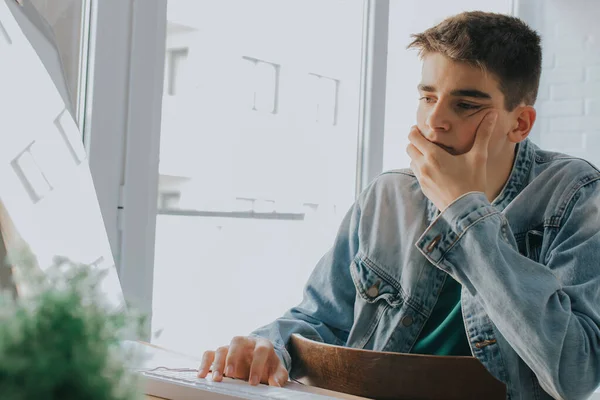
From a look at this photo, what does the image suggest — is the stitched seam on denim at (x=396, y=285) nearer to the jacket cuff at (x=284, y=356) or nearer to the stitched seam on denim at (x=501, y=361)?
the stitched seam on denim at (x=501, y=361)

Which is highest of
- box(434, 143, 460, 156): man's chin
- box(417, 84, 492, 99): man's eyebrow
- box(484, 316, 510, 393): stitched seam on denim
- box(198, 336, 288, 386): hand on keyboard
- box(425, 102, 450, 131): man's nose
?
box(417, 84, 492, 99): man's eyebrow

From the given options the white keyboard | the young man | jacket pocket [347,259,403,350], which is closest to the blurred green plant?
the white keyboard

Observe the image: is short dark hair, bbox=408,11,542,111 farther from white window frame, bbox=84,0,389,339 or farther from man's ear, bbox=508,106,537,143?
white window frame, bbox=84,0,389,339

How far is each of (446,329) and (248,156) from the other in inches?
34.0

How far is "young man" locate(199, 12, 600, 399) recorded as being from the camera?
1.00 meters

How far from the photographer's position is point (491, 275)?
99cm

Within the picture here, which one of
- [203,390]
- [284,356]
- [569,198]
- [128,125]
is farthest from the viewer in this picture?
[128,125]

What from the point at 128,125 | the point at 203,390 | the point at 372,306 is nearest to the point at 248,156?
the point at 128,125

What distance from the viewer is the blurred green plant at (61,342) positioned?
0.25 metres

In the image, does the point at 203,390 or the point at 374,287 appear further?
the point at 374,287

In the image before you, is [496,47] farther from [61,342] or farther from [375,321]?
[61,342]

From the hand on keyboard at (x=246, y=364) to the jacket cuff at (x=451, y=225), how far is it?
29 cm

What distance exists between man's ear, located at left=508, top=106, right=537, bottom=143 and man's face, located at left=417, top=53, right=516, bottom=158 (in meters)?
0.03

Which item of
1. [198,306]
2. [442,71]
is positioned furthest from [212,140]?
[442,71]
